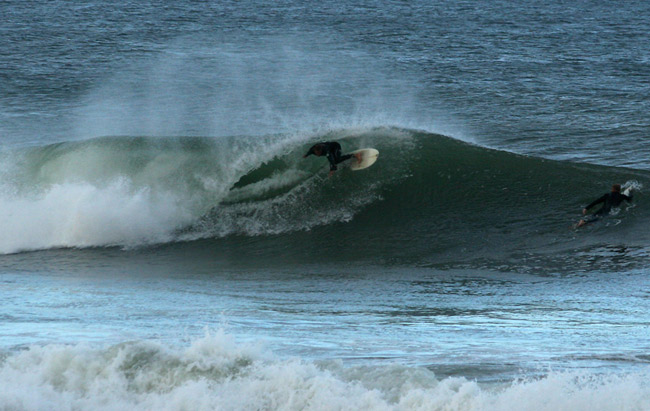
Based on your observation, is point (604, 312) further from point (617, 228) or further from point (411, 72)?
point (411, 72)

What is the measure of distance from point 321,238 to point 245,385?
9.38 m

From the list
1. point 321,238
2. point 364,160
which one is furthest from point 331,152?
point 321,238

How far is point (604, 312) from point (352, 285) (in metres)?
3.98

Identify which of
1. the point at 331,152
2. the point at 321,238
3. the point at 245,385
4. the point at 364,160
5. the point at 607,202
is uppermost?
the point at 245,385

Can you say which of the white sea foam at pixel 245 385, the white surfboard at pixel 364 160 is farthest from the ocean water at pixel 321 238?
the white surfboard at pixel 364 160

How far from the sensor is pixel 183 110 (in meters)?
32.8

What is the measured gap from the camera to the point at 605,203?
51.8 feet

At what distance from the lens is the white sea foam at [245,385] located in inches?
246

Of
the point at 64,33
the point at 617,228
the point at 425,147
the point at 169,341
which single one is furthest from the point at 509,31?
the point at 169,341

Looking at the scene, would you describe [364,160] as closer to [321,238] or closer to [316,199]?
[316,199]

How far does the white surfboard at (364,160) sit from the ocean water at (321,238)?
0.54 feet

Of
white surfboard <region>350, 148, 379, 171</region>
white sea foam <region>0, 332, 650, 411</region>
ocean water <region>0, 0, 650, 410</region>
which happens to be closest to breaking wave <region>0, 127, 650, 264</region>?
ocean water <region>0, 0, 650, 410</region>

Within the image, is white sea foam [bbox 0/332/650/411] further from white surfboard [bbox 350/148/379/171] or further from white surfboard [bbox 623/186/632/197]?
white surfboard [bbox 350/148/379/171]

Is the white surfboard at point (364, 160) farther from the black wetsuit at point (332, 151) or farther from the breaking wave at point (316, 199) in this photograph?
the black wetsuit at point (332, 151)
